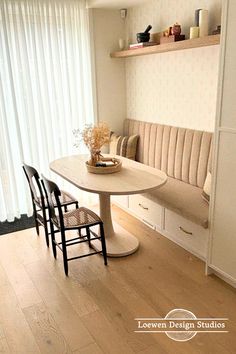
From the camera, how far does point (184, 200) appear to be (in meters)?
2.83

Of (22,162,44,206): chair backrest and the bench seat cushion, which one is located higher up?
(22,162,44,206): chair backrest

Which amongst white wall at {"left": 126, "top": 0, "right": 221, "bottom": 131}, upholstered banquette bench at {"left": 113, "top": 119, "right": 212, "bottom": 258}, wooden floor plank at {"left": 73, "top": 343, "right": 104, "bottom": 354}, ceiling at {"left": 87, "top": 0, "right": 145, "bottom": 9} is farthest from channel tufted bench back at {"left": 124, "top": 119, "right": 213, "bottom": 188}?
wooden floor plank at {"left": 73, "top": 343, "right": 104, "bottom": 354}

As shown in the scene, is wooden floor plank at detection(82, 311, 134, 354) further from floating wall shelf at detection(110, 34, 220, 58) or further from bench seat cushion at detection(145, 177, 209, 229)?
floating wall shelf at detection(110, 34, 220, 58)

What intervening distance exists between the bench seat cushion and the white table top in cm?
30

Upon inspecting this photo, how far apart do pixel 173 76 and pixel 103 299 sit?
2.35m

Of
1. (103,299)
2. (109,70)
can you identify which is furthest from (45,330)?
(109,70)

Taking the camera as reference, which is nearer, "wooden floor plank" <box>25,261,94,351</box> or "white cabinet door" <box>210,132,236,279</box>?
"wooden floor plank" <box>25,261,94,351</box>

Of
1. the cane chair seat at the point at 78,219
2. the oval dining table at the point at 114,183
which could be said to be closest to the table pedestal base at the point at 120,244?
the oval dining table at the point at 114,183

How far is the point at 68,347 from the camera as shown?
194 cm

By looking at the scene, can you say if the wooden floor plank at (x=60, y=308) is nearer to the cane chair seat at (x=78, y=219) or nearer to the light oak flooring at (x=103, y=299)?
the light oak flooring at (x=103, y=299)

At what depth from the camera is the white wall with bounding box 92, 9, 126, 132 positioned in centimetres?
379

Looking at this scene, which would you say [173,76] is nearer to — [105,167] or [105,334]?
[105,167]

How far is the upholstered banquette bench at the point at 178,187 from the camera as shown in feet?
9.01

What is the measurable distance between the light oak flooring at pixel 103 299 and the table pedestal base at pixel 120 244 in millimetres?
67
